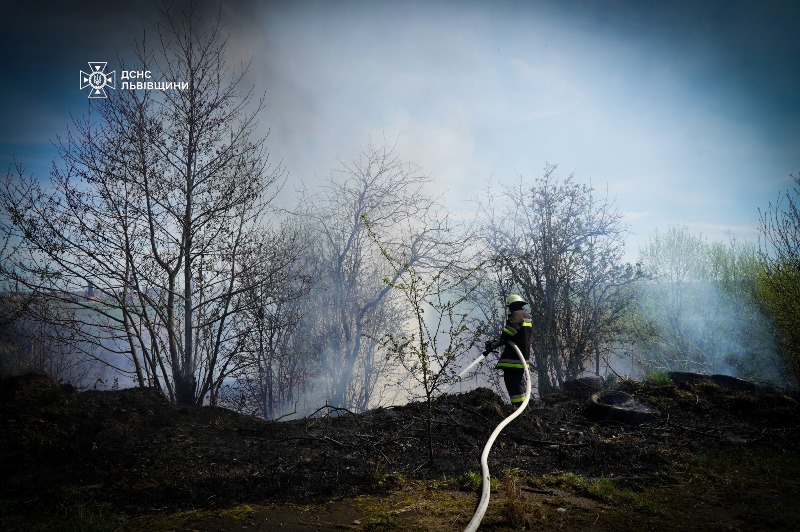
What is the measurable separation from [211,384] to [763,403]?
11.5 metres

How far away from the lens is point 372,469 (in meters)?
4.25

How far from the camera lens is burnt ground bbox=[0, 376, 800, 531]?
3180 mm

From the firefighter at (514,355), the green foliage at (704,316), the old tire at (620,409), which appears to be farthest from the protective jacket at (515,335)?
the green foliage at (704,316)

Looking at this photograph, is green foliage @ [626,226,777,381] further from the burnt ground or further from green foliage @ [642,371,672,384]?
the burnt ground

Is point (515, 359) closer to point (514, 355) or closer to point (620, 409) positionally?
point (514, 355)

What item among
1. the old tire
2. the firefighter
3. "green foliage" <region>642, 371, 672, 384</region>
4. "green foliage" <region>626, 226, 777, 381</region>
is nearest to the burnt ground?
the old tire

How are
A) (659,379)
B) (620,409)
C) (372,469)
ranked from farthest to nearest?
(659,379) < (620,409) < (372,469)

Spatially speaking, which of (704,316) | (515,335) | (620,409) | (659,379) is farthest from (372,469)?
(704,316)

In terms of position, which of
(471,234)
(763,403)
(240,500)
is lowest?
(763,403)

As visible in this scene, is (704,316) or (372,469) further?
(704,316)

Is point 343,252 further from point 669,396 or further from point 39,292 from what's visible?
point 669,396

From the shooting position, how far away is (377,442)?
198 inches

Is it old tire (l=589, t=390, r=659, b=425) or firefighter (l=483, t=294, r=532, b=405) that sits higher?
firefighter (l=483, t=294, r=532, b=405)

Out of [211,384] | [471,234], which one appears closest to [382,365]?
[471,234]
